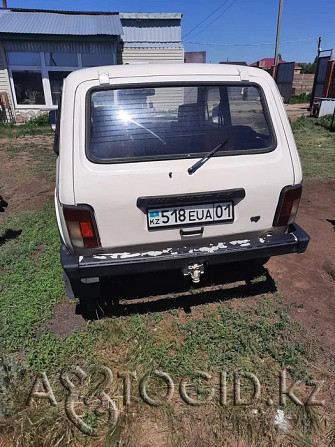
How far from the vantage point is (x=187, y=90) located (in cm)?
242

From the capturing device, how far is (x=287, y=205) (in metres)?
2.49

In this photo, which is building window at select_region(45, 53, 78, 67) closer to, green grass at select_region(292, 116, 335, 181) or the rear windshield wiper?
Result: green grass at select_region(292, 116, 335, 181)

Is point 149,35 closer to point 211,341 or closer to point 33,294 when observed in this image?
point 33,294

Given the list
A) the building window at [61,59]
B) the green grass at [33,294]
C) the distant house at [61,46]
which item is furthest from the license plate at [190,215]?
the building window at [61,59]

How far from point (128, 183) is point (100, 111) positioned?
1.81ft

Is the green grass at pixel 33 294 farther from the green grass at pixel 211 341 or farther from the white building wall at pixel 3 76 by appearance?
the white building wall at pixel 3 76

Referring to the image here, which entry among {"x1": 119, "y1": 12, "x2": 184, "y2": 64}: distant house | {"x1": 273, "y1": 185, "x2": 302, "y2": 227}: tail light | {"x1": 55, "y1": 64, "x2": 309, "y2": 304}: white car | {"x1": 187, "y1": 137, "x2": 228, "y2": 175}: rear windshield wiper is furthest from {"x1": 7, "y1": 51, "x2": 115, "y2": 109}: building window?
{"x1": 273, "y1": 185, "x2": 302, "y2": 227}: tail light

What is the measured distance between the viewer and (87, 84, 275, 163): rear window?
2.26m

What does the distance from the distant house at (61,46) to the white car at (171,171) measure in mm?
12359

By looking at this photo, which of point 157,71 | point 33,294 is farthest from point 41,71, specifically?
point 157,71

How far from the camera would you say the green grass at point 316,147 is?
22.4ft

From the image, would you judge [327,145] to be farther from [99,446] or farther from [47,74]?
[47,74]

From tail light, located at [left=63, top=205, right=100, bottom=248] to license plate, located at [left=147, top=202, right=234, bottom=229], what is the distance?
1.28 feet

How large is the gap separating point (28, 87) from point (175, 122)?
43.9 feet
